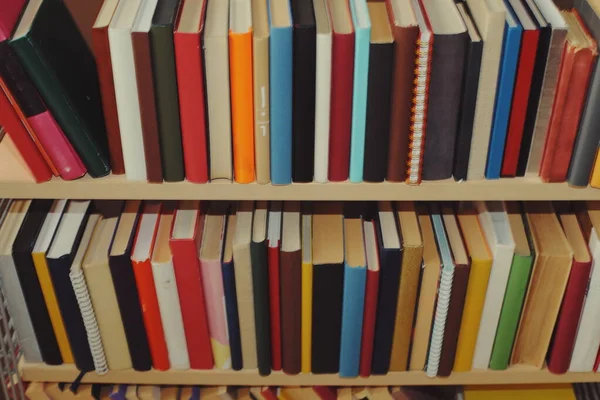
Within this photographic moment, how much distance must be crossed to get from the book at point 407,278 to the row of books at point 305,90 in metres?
0.13

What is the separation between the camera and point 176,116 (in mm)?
874

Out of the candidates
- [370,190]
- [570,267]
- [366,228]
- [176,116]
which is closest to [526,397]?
[570,267]

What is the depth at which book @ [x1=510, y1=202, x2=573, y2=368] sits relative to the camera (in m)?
1.03

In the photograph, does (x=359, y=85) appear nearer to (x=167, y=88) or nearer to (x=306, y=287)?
(x=167, y=88)

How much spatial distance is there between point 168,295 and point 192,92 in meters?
0.37

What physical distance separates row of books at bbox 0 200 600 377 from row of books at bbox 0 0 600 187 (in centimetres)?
15

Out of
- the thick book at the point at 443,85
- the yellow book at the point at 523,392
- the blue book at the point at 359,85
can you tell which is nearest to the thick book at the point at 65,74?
the blue book at the point at 359,85

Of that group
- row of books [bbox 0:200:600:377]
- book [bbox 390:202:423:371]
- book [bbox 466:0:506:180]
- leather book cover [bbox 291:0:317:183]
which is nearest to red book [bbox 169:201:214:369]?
row of books [bbox 0:200:600:377]

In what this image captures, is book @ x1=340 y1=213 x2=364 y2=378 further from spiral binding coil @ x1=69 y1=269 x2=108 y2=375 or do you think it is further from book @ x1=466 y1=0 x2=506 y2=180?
spiral binding coil @ x1=69 y1=269 x2=108 y2=375

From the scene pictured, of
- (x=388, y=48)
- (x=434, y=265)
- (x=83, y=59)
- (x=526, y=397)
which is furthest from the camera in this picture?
(x=526, y=397)

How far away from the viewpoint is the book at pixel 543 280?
1027 mm

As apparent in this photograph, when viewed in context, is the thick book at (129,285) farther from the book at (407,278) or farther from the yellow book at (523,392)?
the yellow book at (523,392)

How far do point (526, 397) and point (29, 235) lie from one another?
0.96m

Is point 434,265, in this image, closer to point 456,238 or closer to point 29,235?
point 456,238
